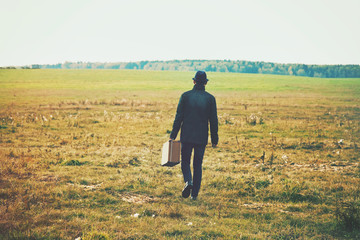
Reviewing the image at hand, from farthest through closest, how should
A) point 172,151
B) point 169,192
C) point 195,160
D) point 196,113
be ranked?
point 169,192 < point 172,151 < point 195,160 < point 196,113

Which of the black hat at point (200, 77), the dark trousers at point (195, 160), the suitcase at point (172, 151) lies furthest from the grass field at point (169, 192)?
the black hat at point (200, 77)

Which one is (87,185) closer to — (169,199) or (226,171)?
(169,199)

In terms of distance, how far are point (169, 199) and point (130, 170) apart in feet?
9.88

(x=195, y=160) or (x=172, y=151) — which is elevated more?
(x=172, y=151)

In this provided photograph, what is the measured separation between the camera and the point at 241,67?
519 ft

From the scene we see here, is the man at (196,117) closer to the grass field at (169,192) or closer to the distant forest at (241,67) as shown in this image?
the grass field at (169,192)

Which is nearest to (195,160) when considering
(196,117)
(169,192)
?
(196,117)

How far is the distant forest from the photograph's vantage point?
143 m

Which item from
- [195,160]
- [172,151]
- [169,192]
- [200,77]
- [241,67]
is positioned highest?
[241,67]

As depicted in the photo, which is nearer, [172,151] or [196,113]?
[196,113]

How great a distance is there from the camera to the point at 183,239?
17.2 feet

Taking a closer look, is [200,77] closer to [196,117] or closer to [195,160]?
[196,117]

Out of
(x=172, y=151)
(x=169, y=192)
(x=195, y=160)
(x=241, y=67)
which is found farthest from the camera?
(x=241, y=67)

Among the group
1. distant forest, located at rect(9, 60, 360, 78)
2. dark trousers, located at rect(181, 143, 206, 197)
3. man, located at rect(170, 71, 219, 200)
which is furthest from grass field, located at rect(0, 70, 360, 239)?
distant forest, located at rect(9, 60, 360, 78)
